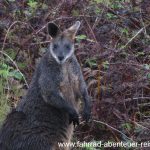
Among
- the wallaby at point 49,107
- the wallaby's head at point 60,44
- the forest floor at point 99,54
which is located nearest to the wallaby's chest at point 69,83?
the wallaby at point 49,107

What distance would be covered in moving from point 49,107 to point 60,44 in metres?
0.63

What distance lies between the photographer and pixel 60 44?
5.54 m

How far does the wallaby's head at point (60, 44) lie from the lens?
547 cm

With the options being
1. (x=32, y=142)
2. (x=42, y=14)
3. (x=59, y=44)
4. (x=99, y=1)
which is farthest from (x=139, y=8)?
(x=32, y=142)

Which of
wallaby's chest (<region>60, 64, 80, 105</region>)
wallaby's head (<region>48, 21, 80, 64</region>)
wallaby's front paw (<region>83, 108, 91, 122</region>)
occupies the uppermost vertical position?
wallaby's head (<region>48, 21, 80, 64</region>)

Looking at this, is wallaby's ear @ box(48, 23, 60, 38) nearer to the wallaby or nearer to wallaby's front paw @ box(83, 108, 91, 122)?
the wallaby

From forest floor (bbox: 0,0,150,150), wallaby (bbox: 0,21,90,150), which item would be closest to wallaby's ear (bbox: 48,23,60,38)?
wallaby (bbox: 0,21,90,150)

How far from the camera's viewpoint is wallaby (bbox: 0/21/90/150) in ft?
17.7

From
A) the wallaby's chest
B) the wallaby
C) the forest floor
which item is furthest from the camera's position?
the forest floor

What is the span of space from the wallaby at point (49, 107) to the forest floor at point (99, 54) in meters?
0.72

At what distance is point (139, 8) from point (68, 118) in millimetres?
3017

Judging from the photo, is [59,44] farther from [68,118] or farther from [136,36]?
[136,36]

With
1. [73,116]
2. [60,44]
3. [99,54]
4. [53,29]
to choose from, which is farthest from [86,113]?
[99,54]

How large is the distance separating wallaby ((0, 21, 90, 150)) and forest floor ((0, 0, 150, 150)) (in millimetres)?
717
